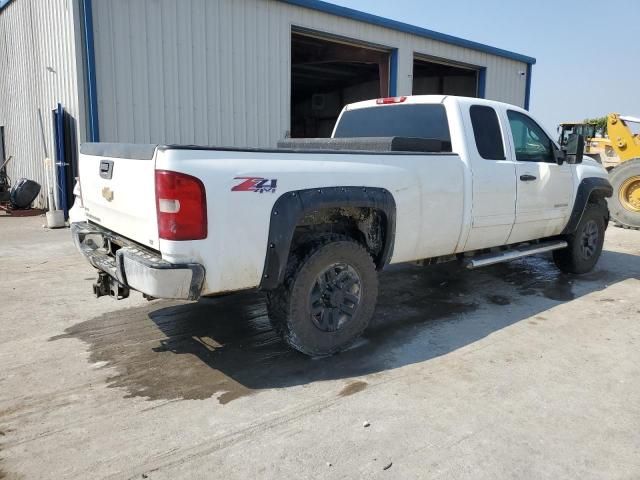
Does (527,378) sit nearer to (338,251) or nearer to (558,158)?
(338,251)

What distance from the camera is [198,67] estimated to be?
10680mm

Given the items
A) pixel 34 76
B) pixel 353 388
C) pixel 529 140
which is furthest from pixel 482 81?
pixel 353 388

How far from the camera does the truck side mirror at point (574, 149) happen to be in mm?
6031

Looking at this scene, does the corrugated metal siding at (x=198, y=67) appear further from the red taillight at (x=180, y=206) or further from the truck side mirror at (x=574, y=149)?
the red taillight at (x=180, y=206)

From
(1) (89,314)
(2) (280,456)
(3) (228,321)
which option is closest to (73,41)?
(1) (89,314)

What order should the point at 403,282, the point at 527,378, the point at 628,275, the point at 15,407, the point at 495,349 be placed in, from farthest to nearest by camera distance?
the point at 628,275
the point at 403,282
the point at 495,349
the point at 527,378
the point at 15,407

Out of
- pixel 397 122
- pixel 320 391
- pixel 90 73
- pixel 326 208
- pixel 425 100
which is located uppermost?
pixel 90 73

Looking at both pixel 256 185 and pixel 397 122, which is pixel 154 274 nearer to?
pixel 256 185

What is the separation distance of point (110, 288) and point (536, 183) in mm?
4381

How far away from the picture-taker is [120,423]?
3092 mm

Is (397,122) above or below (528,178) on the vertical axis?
above

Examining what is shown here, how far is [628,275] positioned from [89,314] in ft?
21.7

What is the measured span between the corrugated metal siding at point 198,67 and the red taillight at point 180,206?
752 centimetres

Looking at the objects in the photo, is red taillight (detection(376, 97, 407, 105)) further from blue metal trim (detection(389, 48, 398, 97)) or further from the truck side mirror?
blue metal trim (detection(389, 48, 398, 97))
